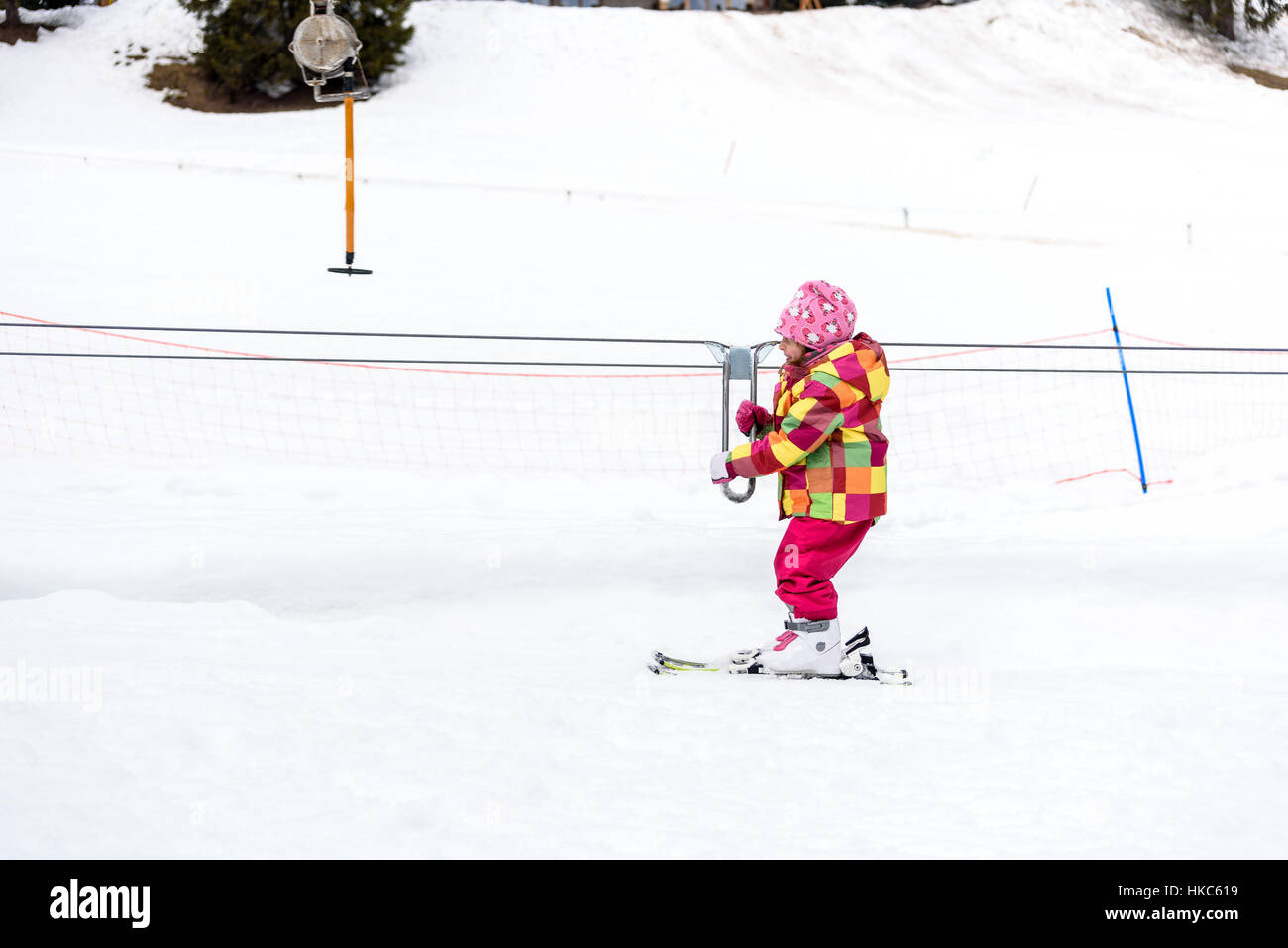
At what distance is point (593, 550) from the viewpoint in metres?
5.68

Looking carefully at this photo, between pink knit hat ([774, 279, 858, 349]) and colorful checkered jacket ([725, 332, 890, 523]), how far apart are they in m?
0.06

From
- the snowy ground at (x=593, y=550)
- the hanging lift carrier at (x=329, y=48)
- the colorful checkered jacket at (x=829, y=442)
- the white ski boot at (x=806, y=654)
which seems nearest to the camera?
the snowy ground at (x=593, y=550)

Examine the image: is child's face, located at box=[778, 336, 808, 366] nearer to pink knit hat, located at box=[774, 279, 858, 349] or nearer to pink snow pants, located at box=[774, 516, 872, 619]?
pink knit hat, located at box=[774, 279, 858, 349]

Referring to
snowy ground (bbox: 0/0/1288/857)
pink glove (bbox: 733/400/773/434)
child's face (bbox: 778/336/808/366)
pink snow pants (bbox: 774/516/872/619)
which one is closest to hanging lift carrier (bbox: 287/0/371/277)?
snowy ground (bbox: 0/0/1288/857)

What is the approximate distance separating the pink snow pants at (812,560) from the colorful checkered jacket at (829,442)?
0.07 metres

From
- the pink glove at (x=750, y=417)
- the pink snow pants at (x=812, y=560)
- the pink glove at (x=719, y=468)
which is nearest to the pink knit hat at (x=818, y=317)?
the pink glove at (x=750, y=417)

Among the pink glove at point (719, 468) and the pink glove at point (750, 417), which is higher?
the pink glove at point (750, 417)

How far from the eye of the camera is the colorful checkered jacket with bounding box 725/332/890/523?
12.7 ft

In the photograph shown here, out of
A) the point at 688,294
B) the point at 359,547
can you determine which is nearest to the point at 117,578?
the point at 359,547

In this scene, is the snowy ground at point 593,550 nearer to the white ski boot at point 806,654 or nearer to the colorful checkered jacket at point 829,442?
the white ski boot at point 806,654

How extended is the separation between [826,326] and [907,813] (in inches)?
62.9

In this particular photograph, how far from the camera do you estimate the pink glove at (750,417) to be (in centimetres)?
417

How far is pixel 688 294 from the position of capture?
38.0ft

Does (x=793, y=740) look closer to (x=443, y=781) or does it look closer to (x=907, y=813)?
(x=907, y=813)
